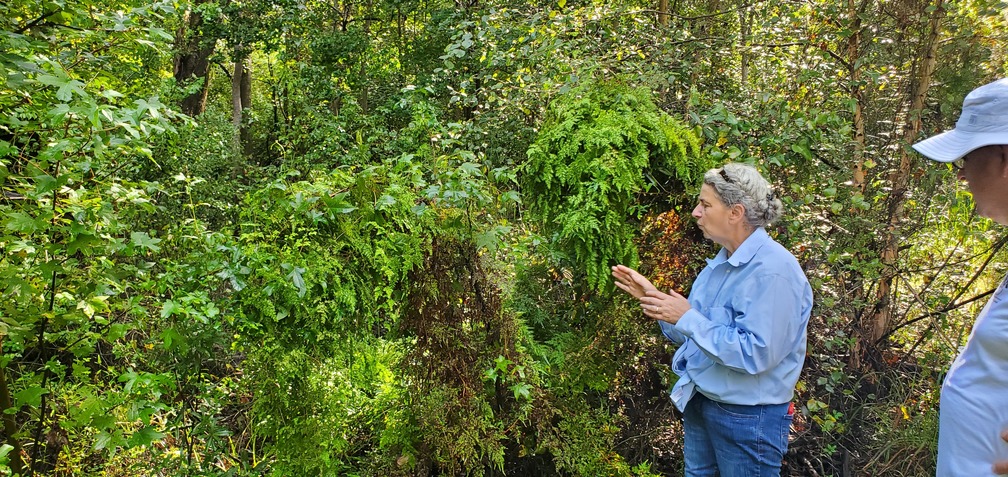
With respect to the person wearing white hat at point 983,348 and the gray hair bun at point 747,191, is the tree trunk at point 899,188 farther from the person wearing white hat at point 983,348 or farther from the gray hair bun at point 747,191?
the person wearing white hat at point 983,348

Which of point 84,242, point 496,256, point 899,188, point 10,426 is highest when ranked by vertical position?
point 84,242

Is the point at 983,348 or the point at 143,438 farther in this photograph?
the point at 143,438

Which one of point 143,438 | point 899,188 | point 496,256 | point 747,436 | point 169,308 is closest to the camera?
point 169,308

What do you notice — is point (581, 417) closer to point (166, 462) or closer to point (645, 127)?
point (645, 127)

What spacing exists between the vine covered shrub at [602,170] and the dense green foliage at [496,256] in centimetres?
Result: 1

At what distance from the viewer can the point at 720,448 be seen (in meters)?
2.24

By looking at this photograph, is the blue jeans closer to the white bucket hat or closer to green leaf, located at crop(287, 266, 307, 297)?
the white bucket hat

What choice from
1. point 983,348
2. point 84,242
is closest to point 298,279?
point 84,242

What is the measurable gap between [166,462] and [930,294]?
433 cm

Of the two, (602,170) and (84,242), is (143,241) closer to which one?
(84,242)

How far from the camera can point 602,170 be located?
232 centimetres

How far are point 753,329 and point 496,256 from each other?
41.6 inches

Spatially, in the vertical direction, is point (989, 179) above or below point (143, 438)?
above

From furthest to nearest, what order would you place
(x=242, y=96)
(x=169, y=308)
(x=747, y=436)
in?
1. (x=242, y=96)
2. (x=747, y=436)
3. (x=169, y=308)
